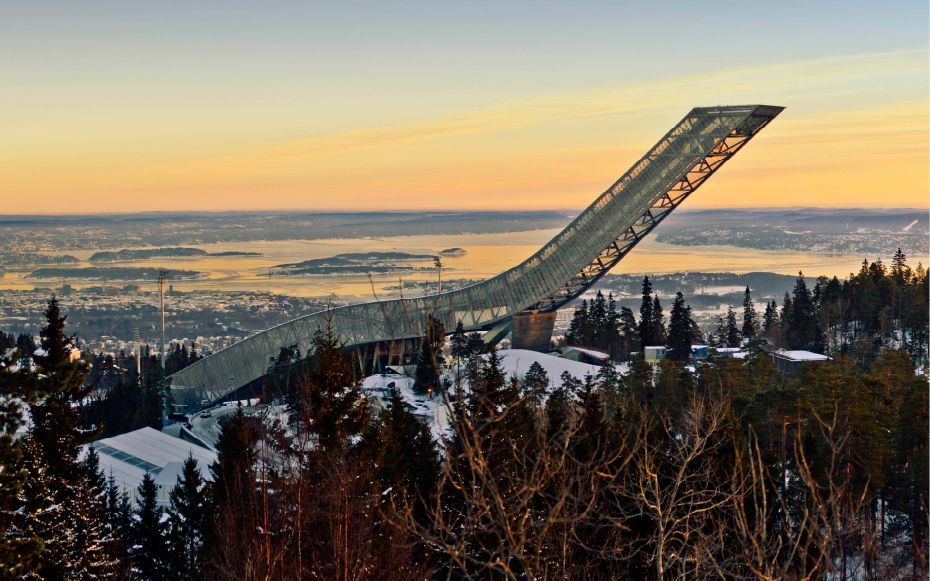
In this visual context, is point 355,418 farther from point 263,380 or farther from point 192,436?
point 263,380

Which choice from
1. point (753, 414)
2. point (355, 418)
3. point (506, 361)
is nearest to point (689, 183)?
point (506, 361)

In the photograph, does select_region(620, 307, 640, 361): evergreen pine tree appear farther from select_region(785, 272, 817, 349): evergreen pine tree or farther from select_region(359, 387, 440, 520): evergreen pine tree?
select_region(359, 387, 440, 520): evergreen pine tree

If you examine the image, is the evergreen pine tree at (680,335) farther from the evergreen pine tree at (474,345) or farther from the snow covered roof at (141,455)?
the snow covered roof at (141,455)

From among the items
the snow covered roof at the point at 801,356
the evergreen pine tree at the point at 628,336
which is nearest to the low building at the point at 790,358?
the snow covered roof at the point at 801,356

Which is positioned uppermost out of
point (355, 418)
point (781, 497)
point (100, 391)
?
point (355, 418)

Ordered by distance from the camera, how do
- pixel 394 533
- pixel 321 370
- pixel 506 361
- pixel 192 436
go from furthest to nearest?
pixel 506 361 < pixel 192 436 < pixel 321 370 < pixel 394 533
